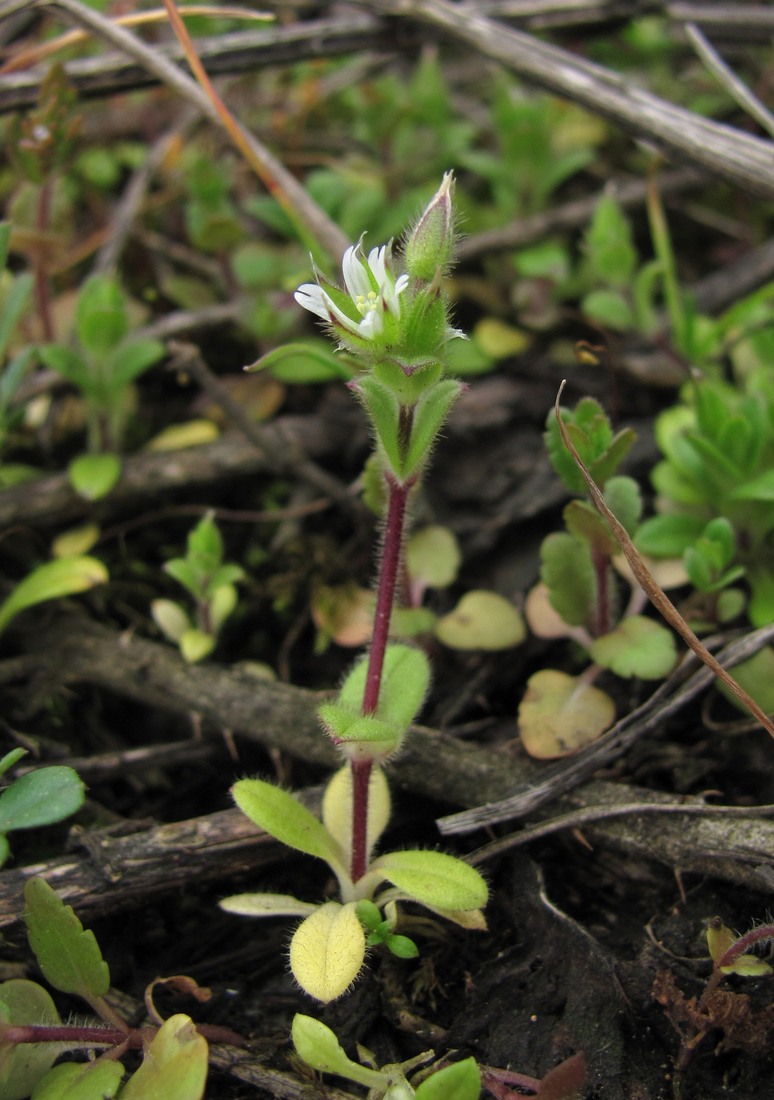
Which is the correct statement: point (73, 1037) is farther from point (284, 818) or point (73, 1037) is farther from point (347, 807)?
point (347, 807)

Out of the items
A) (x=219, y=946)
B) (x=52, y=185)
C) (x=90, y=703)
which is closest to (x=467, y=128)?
(x=52, y=185)

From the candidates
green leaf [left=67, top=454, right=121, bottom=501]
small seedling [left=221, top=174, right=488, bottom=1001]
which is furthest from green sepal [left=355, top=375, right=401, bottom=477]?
green leaf [left=67, top=454, right=121, bottom=501]

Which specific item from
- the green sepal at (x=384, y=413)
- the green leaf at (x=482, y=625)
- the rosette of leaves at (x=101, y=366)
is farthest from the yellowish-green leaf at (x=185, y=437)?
the green sepal at (x=384, y=413)

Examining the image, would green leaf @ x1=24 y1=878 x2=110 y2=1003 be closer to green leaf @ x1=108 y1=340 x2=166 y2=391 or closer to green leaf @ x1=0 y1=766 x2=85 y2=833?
green leaf @ x1=0 y1=766 x2=85 y2=833

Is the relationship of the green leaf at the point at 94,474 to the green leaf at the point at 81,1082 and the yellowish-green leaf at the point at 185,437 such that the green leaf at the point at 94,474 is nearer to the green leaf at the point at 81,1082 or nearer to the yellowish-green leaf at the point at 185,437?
the yellowish-green leaf at the point at 185,437

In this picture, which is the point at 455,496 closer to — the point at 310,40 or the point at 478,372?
the point at 478,372
